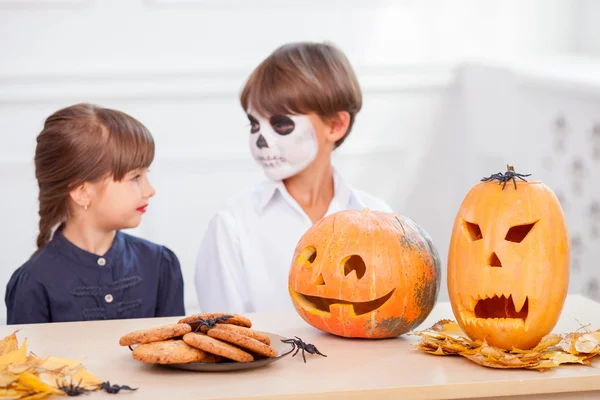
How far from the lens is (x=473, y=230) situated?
1295mm

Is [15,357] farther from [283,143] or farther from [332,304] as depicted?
[283,143]

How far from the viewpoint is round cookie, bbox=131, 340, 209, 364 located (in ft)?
3.80

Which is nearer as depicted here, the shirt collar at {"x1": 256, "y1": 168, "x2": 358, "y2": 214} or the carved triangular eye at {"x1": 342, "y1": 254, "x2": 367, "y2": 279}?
the carved triangular eye at {"x1": 342, "y1": 254, "x2": 367, "y2": 279}

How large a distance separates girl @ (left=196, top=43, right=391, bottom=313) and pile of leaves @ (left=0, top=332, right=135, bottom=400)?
92 cm

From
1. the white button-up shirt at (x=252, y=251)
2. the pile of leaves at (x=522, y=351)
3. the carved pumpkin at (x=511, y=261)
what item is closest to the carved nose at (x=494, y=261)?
the carved pumpkin at (x=511, y=261)

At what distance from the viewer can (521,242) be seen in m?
1.24

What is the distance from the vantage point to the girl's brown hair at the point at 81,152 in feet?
6.62

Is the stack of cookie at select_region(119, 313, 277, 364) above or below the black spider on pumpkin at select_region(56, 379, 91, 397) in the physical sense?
above

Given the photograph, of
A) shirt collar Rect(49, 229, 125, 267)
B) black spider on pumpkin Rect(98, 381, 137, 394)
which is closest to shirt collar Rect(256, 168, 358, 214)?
shirt collar Rect(49, 229, 125, 267)

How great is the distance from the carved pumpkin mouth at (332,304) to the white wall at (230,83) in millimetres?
1915

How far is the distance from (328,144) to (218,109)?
1304 mm

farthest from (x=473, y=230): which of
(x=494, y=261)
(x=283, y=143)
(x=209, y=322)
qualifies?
(x=283, y=143)

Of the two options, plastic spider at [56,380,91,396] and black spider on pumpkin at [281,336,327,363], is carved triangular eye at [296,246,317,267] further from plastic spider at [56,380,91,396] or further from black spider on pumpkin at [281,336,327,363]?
plastic spider at [56,380,91,396]

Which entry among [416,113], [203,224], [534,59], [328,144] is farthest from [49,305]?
[534,59]
